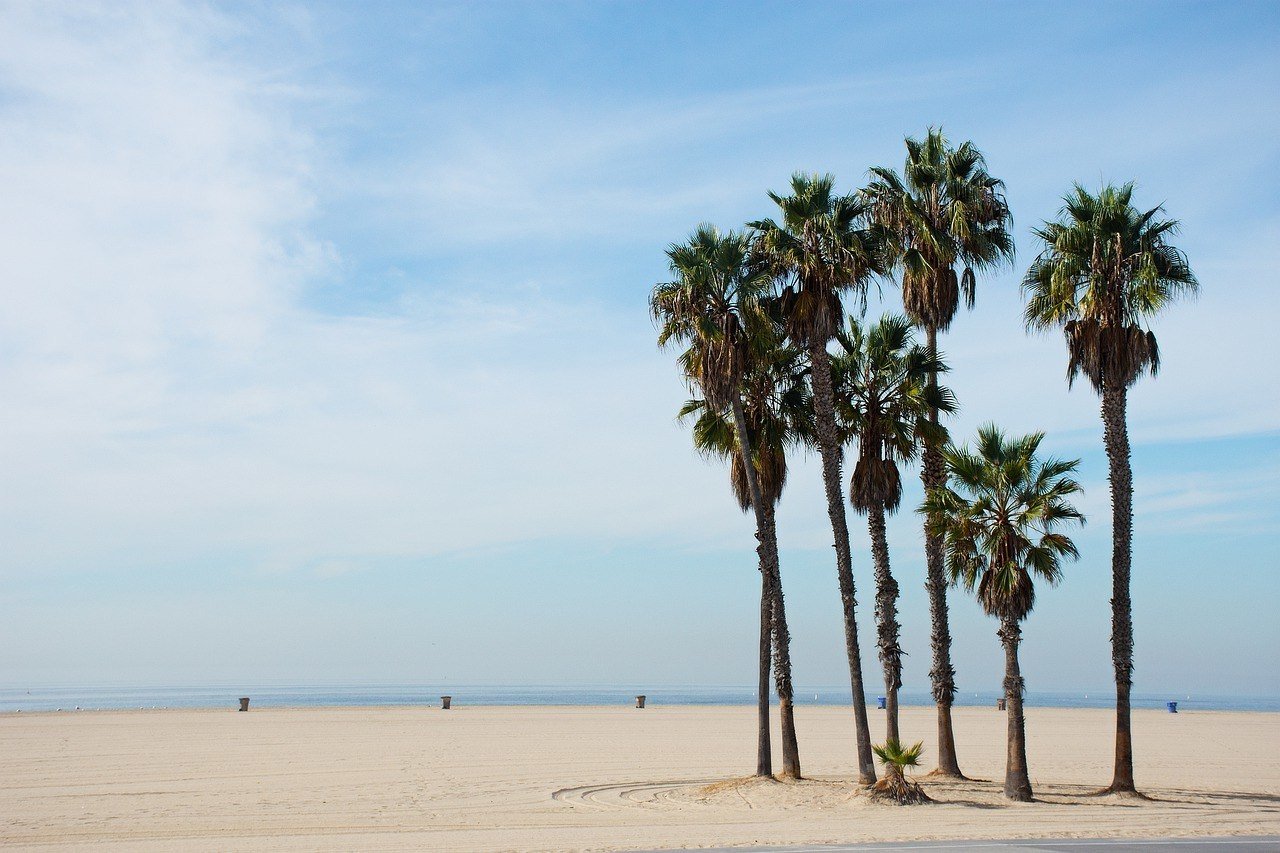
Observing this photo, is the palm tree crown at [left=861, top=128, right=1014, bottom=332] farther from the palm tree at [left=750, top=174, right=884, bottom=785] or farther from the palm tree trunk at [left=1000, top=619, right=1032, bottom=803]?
the palm tree trunk at [left=1000, top=619, right=1032, bottom=803]

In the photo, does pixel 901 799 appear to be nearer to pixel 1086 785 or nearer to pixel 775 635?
pixel 775 635

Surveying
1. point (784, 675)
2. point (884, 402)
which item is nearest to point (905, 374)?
point (884, 402)

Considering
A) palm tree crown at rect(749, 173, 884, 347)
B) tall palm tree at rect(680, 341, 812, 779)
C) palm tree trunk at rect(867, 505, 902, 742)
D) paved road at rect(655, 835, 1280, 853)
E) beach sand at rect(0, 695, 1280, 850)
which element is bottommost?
beach sand at rect(0, 695, 1280, 850)

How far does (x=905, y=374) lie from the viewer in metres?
23.8

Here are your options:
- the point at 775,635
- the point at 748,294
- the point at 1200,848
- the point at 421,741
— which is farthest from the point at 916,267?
the point at 421,741

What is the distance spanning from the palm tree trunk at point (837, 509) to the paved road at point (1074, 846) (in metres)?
6.07

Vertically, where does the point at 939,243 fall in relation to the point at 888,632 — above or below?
above

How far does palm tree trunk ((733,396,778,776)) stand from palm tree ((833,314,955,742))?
2385 millimetres

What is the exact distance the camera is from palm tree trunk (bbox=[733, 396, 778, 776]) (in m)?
22.6

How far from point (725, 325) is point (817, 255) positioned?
2.46 m

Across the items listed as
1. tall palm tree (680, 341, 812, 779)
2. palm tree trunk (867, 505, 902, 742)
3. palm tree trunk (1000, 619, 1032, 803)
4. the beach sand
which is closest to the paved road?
the beach sand

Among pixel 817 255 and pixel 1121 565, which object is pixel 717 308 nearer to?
pixel 817 255

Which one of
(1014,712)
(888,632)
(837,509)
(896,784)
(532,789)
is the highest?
(837,509)

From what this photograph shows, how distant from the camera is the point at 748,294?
73.7 ft
